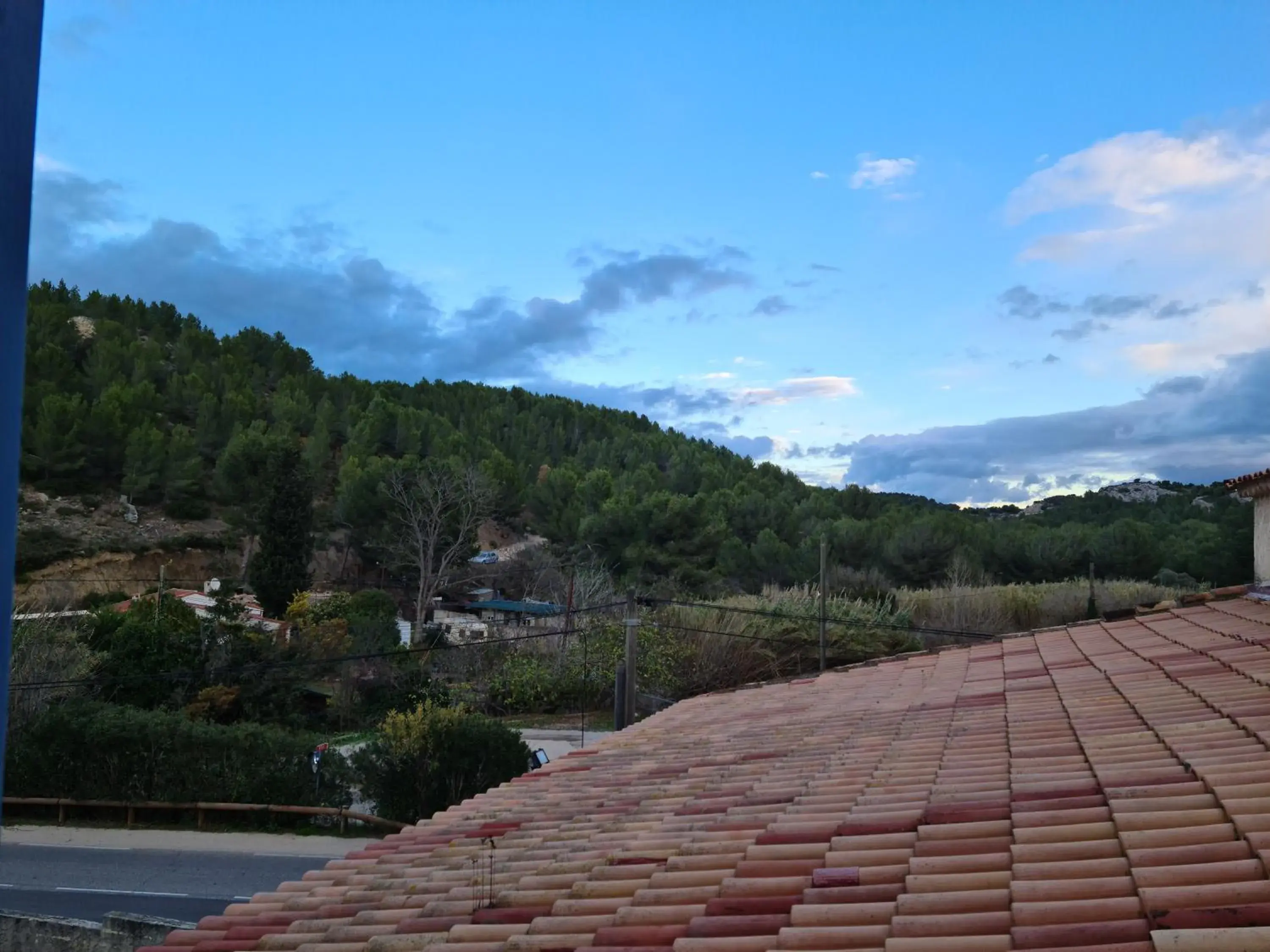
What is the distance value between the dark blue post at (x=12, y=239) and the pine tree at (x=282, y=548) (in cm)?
4345

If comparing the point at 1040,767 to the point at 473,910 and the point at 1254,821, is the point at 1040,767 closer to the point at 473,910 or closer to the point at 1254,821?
the point at 1254,821

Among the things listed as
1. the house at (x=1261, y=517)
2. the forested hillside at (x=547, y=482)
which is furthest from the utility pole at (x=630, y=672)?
the forested hillside at (x=547, y=482)

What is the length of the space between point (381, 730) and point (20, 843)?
7.19 m

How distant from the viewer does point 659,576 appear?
1877 inches

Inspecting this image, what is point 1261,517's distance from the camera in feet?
35.0

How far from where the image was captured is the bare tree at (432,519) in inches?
1923

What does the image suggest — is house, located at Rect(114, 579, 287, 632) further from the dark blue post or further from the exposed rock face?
the exposed rock face

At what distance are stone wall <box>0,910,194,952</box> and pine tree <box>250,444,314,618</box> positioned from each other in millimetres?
37958

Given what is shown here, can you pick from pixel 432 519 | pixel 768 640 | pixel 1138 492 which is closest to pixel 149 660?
pixel 768 640

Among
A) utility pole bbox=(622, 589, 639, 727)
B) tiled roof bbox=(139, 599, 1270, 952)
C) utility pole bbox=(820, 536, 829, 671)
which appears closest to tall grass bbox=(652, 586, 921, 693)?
utility pole bbox=(820, 536, 829, 671)

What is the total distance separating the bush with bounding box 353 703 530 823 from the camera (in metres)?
21.0

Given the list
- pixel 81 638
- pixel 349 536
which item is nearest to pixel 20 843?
pixel 81 638

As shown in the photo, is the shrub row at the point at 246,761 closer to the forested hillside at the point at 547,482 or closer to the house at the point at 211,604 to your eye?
the house at the point at 211,604

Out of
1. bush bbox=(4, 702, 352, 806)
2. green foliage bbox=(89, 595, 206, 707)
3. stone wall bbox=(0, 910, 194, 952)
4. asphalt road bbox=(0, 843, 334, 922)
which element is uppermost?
stone wall bbox=(0, 910, 194, 952)
